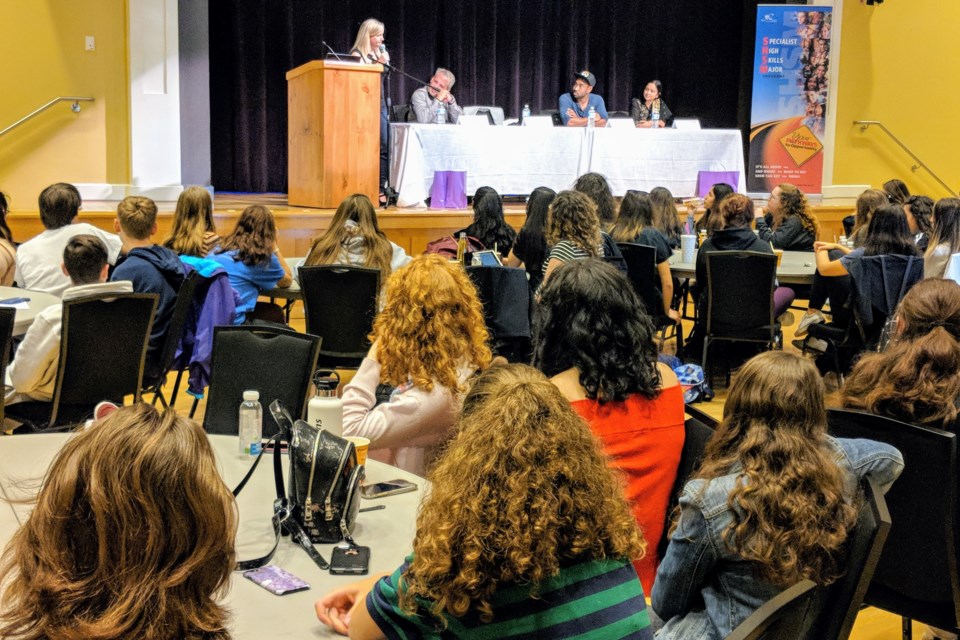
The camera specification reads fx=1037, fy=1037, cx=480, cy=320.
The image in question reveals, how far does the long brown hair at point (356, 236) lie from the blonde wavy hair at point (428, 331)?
7.39 feet

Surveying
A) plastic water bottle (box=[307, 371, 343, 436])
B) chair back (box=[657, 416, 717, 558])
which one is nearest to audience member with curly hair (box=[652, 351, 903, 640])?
chair back (box=[657, 416, 717, 558])

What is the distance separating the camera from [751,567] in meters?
1.95

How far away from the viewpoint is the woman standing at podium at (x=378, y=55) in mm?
8953

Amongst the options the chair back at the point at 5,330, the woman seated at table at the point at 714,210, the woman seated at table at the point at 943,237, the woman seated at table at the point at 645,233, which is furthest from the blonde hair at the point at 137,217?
the woman seated at table at the point at 943,237

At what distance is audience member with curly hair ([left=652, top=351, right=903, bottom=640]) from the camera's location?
192 cm

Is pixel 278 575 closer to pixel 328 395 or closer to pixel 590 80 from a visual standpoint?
pixel 328 395

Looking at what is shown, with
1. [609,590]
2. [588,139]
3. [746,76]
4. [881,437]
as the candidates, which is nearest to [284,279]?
[881,437]

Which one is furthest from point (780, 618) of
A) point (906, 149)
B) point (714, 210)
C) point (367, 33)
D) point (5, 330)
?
point (906, 149)

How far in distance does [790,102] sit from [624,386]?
925 cm

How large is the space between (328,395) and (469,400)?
0.73 metres

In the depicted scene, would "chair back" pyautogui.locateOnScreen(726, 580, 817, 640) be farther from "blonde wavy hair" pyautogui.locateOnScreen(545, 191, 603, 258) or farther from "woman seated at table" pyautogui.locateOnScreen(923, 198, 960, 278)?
"woman seated at table" pyautogui.locateOnScreen(923, 198, 960, 278)

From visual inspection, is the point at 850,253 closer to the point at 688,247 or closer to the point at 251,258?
the point at 688,247

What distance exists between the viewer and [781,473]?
6.53 feet

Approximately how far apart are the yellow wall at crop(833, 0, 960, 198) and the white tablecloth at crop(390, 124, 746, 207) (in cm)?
201
